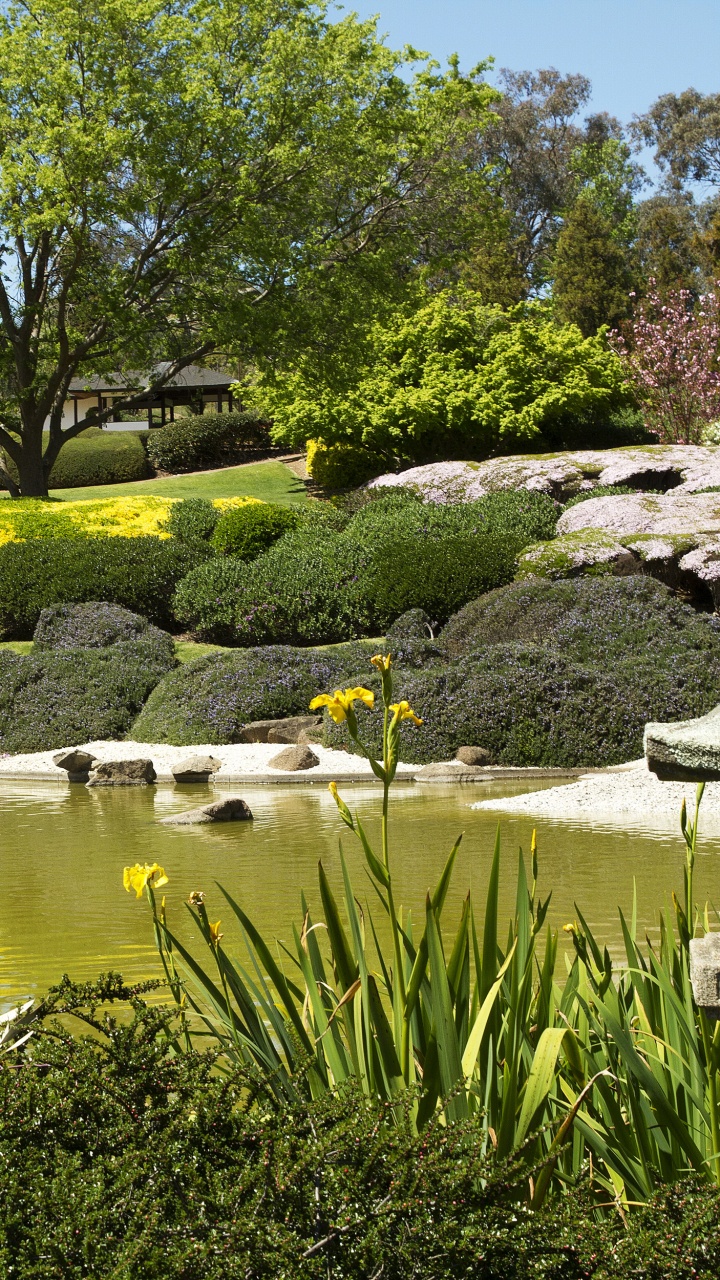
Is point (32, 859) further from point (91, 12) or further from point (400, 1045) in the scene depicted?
point (91, 12)

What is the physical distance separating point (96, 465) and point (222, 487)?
230 inches

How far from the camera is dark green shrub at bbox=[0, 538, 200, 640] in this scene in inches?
671

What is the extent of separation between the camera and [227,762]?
37.5 feet

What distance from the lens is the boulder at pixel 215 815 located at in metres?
8.89

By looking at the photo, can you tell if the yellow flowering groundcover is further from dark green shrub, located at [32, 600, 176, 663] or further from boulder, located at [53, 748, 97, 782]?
boulder, located at [53, 748, 97, 782]

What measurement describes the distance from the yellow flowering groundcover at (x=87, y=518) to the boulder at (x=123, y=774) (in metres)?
8.10

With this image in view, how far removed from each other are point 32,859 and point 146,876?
5757 millimetres

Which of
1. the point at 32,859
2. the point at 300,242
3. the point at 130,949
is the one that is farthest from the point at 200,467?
the point at 130,949

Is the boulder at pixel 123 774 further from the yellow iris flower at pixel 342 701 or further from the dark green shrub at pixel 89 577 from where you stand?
the yellow iris flower at pixel 342 701

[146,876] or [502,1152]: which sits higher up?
[146,876]

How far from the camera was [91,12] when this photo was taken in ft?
72.9

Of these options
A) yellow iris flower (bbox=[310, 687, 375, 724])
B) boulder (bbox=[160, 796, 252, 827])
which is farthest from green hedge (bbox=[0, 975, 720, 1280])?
boulder (bbox=[160, 796, 252, 827])

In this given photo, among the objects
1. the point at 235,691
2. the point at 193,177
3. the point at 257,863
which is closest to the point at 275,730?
the point at 235,691

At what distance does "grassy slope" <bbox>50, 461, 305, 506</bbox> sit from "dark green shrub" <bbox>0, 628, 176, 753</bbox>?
626 inches
